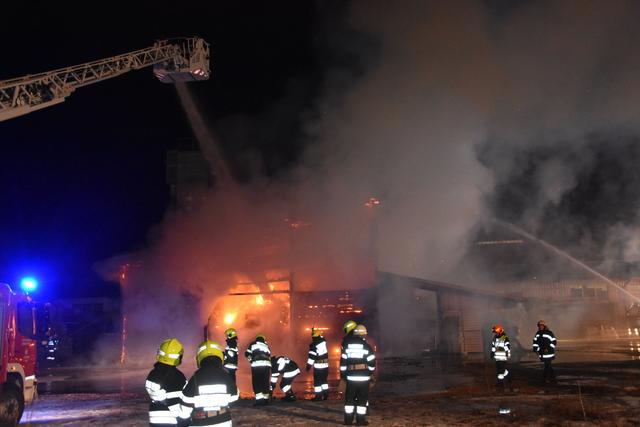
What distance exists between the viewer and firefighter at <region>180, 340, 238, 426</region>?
3748 mm

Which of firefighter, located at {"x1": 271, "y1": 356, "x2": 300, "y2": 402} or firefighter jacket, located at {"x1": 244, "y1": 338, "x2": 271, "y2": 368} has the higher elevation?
firefighter jacket, located at {"x1": 244, "y1": 338, "x2": 271, "y2": 368}

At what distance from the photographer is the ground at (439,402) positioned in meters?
6.95

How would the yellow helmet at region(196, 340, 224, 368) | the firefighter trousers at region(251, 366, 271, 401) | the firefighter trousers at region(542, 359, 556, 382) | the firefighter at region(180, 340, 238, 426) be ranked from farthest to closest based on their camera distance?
the firefighter trousers at region(542, 359, 556, 382)
the firefighter trousers at region(251, 366, 271, 401)
the yellow helmet at region(196, 340, 224, 368)
the firefighter at region(180, 340, 238, 426)

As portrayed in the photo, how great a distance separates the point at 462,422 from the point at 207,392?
13.7ft

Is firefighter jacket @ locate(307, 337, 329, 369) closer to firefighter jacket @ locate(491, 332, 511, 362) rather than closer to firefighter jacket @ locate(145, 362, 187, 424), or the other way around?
firefighter jacket @ locate(491, 332, 511, 362)

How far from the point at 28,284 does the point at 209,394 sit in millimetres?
6553

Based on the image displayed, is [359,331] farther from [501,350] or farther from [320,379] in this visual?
[501,350]

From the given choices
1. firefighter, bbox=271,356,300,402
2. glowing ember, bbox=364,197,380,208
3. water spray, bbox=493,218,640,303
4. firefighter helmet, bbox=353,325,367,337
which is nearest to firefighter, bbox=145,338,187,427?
firefighter helmet, bbox=353,325,367,337

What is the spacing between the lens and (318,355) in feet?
29.8

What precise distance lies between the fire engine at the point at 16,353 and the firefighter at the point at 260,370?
3.40 m

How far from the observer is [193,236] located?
21.6m

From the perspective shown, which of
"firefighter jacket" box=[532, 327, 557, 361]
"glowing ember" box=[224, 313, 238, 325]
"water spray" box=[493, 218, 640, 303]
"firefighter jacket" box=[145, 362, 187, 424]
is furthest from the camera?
"water spray" box=[493, 218, 640, 303]

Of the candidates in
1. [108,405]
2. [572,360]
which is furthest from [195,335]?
[572,360]

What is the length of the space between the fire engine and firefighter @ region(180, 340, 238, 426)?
4.88 meters
